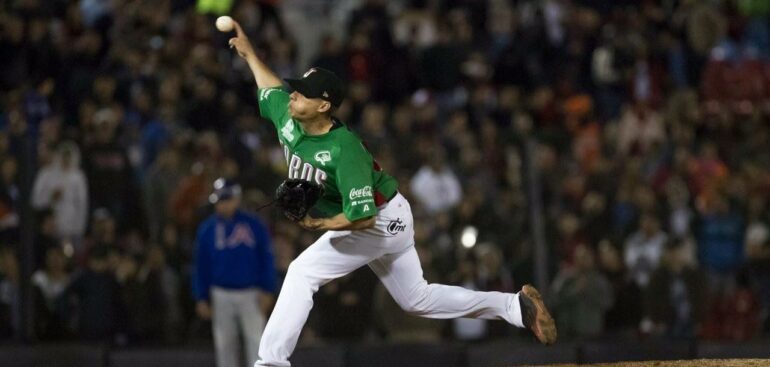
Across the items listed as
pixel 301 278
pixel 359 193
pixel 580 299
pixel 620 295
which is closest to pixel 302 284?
pixel 301 278

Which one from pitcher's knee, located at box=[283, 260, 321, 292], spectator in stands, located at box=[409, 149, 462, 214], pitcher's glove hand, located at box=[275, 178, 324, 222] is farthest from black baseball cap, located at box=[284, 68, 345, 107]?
spectator in stands, located at box=[409, 149, 462, 214]

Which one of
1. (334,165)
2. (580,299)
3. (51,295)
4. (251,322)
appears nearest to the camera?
(334,165)

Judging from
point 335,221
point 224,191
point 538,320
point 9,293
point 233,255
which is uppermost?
point 224,191

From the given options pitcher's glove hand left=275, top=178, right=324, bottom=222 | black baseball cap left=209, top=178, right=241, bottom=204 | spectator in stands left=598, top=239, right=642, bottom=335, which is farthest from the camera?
spectator in stands left=598, top=239, right=642, bottom=335

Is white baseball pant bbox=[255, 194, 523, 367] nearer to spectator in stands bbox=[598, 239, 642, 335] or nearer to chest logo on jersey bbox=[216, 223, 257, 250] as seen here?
chest logo on jersey bbox=[216, 223, 257, 250]

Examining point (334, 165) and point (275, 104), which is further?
point (275, 104)

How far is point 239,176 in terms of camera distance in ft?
45.7

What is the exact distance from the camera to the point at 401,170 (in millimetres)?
14180

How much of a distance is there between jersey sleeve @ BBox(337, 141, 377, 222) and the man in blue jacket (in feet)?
14.1

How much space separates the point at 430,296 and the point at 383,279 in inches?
12.7

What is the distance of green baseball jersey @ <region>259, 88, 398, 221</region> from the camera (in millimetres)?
8531

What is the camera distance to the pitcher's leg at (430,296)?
9125mm

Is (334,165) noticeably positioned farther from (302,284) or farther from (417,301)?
(417,301)

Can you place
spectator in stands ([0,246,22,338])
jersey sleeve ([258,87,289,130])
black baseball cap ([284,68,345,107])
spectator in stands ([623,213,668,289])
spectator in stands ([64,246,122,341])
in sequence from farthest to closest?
spectator in stands ([623,213,668,289])
spectator in stands ([64,246,122,341])
spectator in stands ([0,246,22,338])
jersey sleeve ([258,87,289,130])
black baseball cap ([284,68,345,107])
